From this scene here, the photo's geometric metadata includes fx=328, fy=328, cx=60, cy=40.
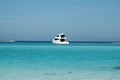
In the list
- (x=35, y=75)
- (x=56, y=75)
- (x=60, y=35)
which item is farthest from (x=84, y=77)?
(x=60, y=35)

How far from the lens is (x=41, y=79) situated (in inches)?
672

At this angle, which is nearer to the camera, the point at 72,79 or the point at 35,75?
the point at 72,79

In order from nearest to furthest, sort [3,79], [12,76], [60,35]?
[3,79], [12,76], [60,35]

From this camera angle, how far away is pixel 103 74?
19141 mm

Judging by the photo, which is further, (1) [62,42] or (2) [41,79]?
(1) [62,42]

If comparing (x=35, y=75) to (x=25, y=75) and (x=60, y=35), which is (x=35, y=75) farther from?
(x=60, y=35)

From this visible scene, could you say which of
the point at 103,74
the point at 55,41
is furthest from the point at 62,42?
the point at 103,74

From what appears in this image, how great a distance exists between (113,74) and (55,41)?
69.1m

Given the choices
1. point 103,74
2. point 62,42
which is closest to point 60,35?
point 62,42

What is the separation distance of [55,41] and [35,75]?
228 ft

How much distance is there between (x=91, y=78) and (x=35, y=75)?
326 centimetres

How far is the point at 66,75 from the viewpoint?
735 inches

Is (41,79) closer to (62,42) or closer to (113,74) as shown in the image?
(113,74)

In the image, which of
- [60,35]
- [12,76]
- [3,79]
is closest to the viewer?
[3,79]
